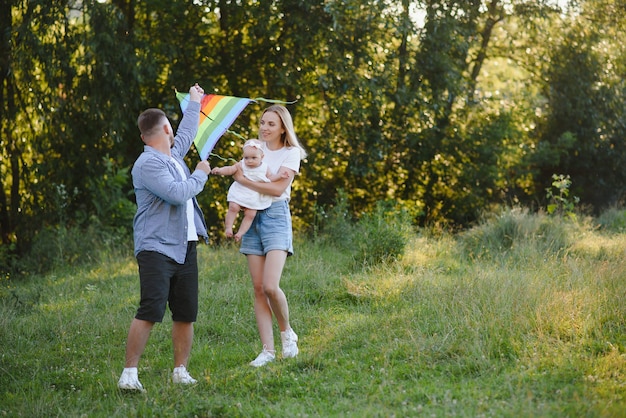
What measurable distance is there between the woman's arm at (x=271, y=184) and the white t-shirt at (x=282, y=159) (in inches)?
2.4

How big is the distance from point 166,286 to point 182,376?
68cm

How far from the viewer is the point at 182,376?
5273mm

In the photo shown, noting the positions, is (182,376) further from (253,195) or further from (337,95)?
(337,95)

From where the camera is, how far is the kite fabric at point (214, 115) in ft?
19.1

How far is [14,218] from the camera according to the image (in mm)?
12609

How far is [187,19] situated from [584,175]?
29.6ft

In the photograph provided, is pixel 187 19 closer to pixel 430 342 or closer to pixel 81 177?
pixel 81 177

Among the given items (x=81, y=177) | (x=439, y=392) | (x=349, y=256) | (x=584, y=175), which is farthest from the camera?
(x=584, y=175)

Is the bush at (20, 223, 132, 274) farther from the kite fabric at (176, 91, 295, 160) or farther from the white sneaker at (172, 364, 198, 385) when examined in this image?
the white sneaker at (172, 364, 198, 385)

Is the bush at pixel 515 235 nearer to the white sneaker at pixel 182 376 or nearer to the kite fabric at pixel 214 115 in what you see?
the kite fabric at pixel 214 115

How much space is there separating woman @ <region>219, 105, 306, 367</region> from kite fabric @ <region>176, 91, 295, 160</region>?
1.07ft

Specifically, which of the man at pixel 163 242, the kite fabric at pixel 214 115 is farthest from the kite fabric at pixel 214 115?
the man at pixel 163 242

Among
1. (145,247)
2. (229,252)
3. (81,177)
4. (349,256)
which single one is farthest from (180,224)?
(81,177)

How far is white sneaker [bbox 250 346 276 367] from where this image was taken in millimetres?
5555
